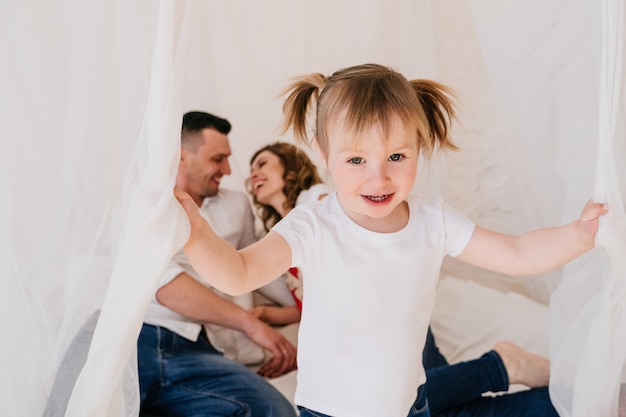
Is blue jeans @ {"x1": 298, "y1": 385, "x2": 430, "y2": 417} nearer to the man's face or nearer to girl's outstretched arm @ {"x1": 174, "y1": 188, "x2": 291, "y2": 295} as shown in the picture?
girl's outstretched arm @ {"x1": 174, "y1": 188, "x2": 291, "y2": 295}

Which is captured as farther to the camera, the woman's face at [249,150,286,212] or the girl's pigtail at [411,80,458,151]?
the woman's face at [249,150,286,212]

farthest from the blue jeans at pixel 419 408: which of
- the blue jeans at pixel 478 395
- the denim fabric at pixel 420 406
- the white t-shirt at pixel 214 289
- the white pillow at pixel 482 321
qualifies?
the white pillow at pixel 482 321

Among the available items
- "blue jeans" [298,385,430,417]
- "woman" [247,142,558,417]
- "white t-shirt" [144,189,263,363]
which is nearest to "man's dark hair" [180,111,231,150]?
"white t-shirt" [144,189,263,363]

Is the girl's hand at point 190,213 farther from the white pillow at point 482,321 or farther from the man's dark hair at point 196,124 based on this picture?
the white pillow at point 482,321

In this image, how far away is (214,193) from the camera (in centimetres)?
205

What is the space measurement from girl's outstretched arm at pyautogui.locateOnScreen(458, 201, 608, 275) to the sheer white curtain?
52 mm

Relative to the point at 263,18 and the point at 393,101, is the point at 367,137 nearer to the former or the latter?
the point at 393,101

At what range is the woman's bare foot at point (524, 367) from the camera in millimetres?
1626

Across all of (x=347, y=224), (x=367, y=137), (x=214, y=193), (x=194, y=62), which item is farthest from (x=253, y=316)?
(x=367, y=137)

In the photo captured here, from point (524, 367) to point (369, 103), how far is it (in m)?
0.79

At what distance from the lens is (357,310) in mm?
1196

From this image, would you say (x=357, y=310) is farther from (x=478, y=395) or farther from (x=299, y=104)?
(x=478, y=395)

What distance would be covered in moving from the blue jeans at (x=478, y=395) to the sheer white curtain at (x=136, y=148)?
0.09m

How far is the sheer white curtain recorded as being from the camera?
1047 mm
